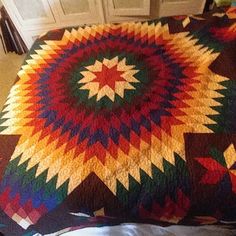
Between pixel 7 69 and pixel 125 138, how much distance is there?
1.90 m

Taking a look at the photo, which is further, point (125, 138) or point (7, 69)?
point (7, 69)

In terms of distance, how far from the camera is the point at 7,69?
7.62ft

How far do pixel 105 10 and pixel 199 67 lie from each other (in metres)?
1.24

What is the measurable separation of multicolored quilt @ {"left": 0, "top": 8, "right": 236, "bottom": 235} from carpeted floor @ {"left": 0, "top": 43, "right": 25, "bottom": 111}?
1.04 meters

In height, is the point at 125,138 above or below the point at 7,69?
above

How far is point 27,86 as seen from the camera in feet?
3.81

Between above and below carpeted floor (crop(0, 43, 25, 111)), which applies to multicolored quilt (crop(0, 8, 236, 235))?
above

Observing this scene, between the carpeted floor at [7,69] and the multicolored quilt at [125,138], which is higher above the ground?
the multicolored quilt at [125,138]

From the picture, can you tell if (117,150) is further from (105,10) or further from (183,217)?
(105,10)

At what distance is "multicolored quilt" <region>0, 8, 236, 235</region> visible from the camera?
0.78 m

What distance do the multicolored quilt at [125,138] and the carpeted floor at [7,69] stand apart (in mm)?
1035

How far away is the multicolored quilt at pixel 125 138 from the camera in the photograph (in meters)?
0.78

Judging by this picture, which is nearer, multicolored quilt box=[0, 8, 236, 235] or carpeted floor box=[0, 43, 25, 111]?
multicolored quilt box=[0, 8, 236, 235]

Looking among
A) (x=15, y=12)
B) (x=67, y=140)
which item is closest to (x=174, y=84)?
(x=67, y=140)
